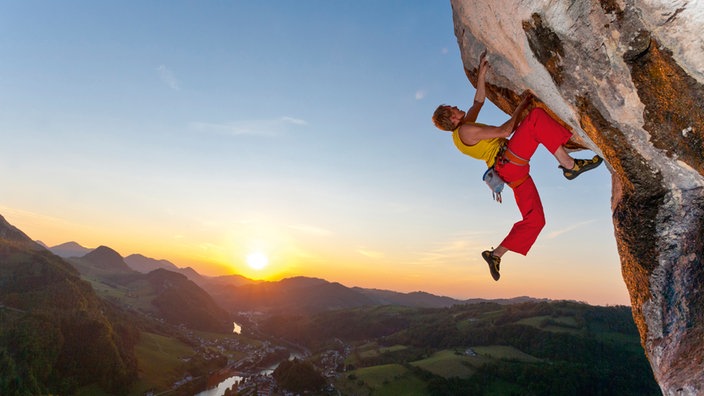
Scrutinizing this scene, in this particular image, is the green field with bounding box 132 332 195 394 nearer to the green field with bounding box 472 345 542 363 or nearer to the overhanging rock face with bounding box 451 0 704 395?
the green field with bounding box 472 345 542 363

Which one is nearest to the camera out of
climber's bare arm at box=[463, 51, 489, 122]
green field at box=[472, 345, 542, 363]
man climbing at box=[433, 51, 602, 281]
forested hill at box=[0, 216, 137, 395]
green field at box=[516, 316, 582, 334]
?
man climbing at box=[433, 51, 602, 281]

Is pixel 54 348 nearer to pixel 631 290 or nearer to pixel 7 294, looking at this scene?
pixel 7 294

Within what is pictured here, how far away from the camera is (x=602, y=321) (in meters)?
167

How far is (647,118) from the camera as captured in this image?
16.1ft

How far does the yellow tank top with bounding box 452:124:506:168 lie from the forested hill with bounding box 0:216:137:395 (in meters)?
105

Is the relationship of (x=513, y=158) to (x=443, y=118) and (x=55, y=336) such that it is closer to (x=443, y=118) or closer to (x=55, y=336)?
(x=443, y=118)

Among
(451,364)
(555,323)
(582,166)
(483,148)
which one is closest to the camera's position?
(582,166)

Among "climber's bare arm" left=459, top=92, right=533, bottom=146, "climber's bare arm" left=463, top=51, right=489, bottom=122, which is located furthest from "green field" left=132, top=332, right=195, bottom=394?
"climber's bare arm" left=459, top=92, right=533, bottom=146

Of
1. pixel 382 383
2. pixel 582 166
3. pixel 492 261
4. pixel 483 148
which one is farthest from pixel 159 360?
pixel 582 166

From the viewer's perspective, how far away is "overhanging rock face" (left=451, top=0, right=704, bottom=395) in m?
4.27

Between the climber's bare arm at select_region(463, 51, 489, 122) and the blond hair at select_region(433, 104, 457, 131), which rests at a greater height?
the climber's bare arm at select_region(463, 51, 489, 122)

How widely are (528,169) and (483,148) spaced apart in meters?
1.00

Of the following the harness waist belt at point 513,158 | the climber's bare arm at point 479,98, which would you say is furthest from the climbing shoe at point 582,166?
the climber's bare arm at point 479,98

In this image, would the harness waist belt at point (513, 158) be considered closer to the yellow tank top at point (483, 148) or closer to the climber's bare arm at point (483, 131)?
the yellow tank top at point (483, 148)
